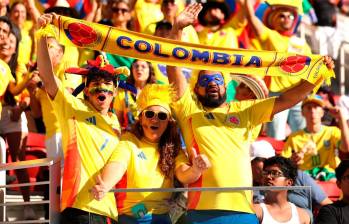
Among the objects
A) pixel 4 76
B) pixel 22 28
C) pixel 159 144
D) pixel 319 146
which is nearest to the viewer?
pixel 159 144

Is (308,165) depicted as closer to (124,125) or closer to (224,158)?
(124,125)

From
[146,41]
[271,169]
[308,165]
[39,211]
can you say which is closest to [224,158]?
[271,169]

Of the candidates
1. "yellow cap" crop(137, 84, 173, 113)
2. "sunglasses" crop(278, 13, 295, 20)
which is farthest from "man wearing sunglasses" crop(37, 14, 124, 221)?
"sunglasses" crop(278, 13, 295, 20)

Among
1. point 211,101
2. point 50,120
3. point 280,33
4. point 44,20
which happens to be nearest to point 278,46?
point 280,33

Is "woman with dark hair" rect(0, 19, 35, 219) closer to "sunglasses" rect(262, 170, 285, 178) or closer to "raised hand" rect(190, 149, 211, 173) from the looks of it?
"sunglasses" rect(262, 170, 285, 178)

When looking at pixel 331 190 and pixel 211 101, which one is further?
pixel 331 190

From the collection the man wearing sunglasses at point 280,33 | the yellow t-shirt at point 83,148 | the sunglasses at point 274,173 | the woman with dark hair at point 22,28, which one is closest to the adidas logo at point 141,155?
the yellow t-shirt at point 83,148

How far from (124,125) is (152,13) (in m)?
3.19

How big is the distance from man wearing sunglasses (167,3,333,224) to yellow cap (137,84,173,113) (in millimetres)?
124

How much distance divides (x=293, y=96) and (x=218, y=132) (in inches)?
27.8

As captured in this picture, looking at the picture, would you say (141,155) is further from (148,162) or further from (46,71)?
(46,71)

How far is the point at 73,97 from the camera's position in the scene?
7.17 metres

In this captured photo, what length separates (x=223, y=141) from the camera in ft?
23.3

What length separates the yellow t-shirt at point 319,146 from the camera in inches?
390
